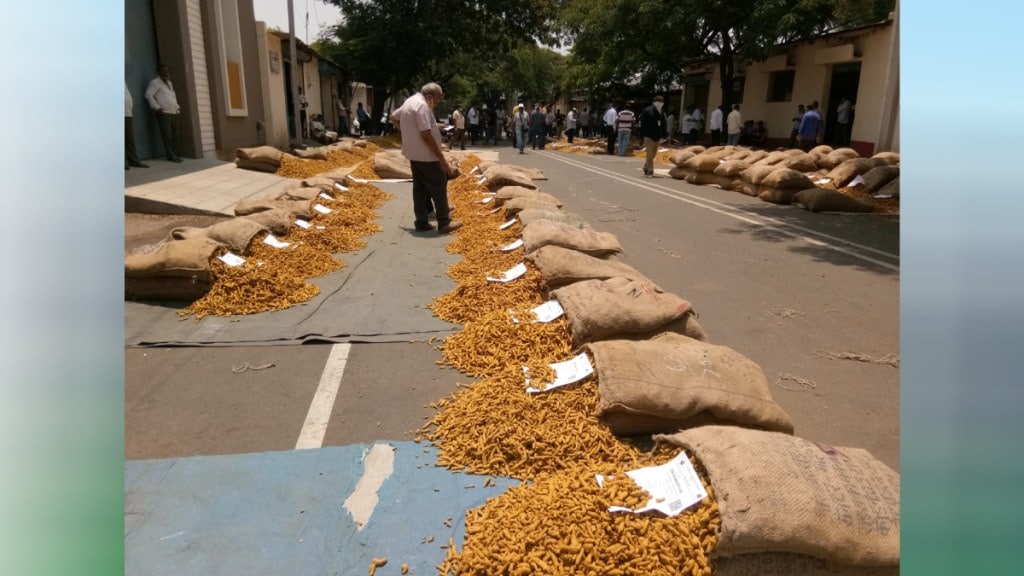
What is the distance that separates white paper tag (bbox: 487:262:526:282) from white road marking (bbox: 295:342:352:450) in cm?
127

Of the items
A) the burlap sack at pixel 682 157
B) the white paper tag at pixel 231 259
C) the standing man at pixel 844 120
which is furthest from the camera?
the standing man at pixel 844 120

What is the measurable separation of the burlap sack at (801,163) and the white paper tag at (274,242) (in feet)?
31.0

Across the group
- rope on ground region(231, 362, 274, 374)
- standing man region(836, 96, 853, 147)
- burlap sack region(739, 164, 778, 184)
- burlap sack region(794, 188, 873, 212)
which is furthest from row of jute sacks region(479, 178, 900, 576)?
standing man region(836, 96, 853, 147)

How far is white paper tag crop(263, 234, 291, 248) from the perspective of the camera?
5.43 metres

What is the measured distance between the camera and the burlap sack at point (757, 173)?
10516 mm

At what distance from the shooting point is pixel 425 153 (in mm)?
6617

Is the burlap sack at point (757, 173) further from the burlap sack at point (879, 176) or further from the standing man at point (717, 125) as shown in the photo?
the standing man at point (717, 125)

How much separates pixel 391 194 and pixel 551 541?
28.7ft

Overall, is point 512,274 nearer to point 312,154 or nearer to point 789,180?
point 789,180

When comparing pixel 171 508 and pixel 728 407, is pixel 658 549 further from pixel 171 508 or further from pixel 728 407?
pixel 171 508

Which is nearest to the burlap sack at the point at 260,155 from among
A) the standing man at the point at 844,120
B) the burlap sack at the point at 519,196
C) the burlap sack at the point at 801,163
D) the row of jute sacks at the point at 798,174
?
the burlap sack at the point at 519,196

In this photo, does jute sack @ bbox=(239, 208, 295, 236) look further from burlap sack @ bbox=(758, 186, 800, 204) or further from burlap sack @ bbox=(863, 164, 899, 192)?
burlap sack @ bbox=(863, 164, 899, 192)

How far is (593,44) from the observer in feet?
85.9

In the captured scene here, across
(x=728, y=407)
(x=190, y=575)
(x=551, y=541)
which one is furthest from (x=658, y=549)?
(x=190, y=575)
